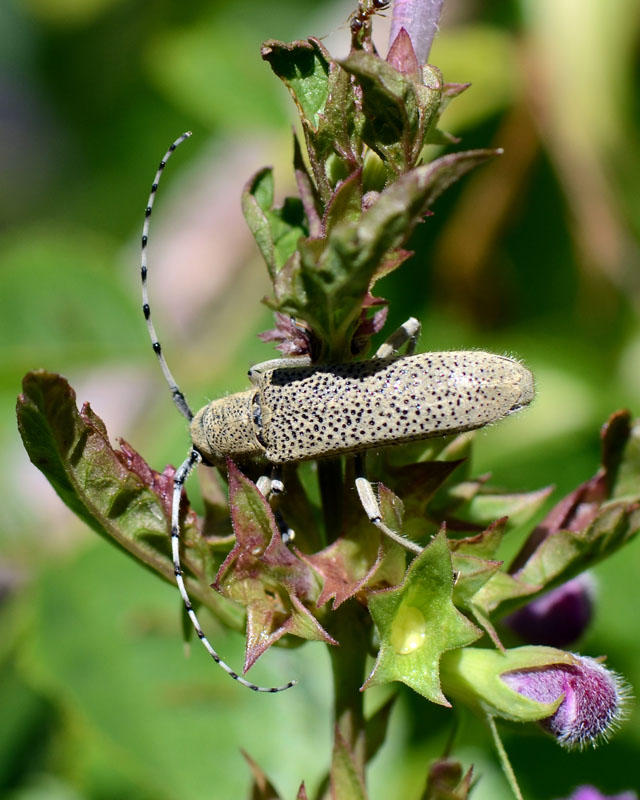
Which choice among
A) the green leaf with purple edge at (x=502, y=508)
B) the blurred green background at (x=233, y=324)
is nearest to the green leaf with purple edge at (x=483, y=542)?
the green leaf with purple edge at (x=502, y=508)

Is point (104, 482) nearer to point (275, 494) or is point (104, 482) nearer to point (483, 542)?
point (275, 494)

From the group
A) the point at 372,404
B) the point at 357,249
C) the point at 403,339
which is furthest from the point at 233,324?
the point at 357,249

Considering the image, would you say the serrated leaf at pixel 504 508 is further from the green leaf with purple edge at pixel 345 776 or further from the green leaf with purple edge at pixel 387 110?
the green leaf with purple edge at pixel 387 110

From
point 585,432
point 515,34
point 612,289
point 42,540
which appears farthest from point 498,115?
point 42,540

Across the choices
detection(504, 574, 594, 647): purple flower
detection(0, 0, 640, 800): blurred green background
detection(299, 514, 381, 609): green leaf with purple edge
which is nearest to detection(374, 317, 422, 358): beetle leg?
detection(299, 514, 381, 609): green leaf with purple edge

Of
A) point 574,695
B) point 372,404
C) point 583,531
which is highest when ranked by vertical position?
point 372,404
